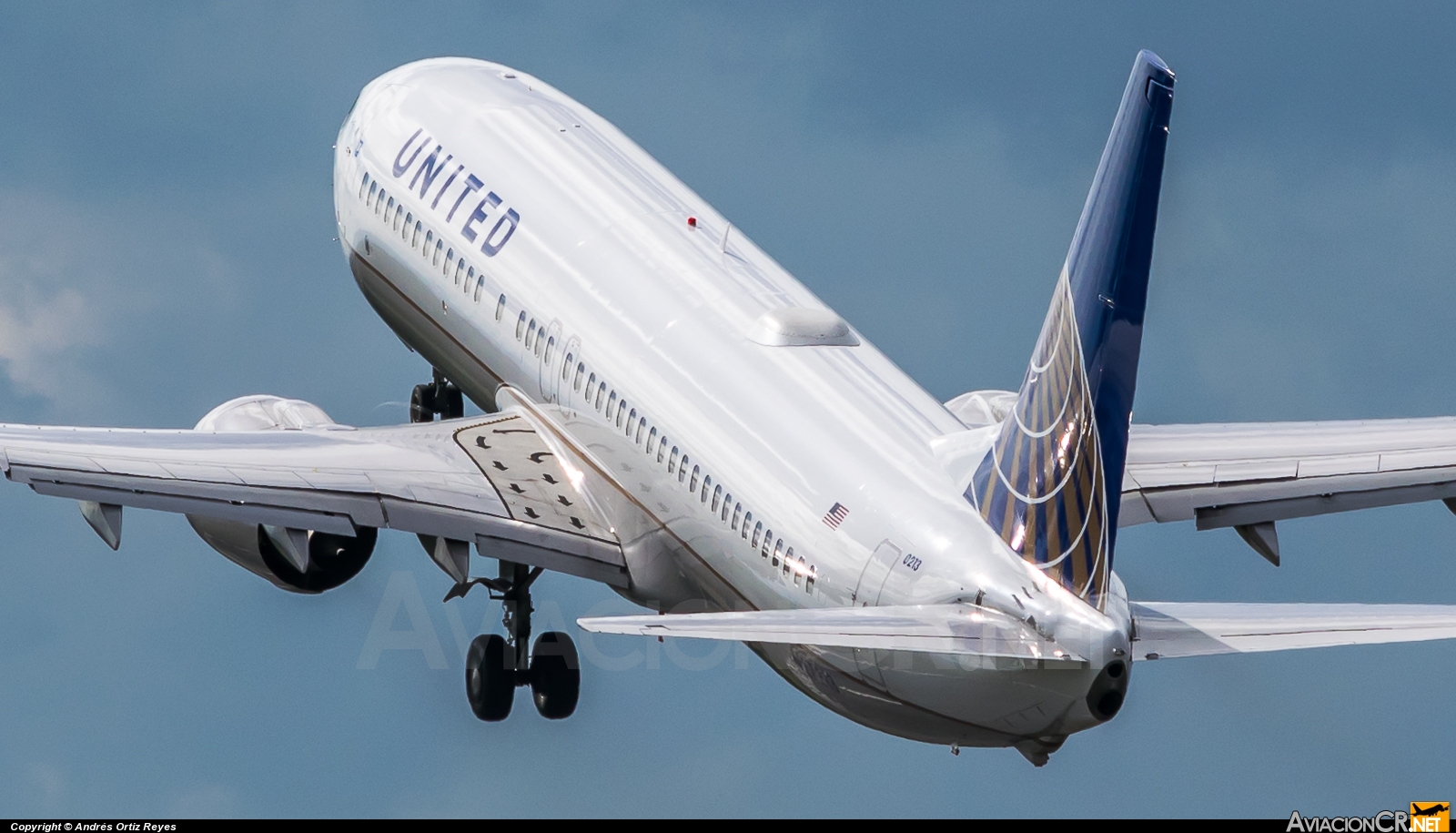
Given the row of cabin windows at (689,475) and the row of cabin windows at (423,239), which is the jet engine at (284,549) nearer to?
the row of cabin windows at (689,475)

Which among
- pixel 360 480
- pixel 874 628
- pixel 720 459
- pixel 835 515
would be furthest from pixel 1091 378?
pixel 360 480

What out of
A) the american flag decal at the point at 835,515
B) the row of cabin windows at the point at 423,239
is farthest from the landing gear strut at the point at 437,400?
the american flag decal at the point at 835,515

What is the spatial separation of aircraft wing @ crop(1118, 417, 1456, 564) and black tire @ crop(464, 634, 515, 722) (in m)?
8.96

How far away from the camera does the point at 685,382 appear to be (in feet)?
130

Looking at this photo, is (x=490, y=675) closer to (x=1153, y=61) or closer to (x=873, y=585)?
(x=873, y=585)

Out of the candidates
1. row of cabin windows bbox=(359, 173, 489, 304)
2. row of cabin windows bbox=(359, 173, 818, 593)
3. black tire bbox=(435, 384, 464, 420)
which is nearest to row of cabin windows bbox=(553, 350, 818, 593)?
row of cabin windows bbox=(359, 173, 818, 593)

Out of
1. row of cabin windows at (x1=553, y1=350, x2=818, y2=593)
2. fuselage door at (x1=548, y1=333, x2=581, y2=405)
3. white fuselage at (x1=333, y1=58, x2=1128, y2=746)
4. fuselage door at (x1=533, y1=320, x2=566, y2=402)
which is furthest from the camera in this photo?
fuselage door at (x1=533, y1=320, x2=566, y2=402)

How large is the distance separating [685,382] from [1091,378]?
29.3 feet

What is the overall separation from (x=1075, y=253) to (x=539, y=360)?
41.5 feet

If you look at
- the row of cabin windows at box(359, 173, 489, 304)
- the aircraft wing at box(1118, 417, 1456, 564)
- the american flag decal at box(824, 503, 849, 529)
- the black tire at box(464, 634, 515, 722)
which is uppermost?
the aircraft wing at box(1118, 417, 1456, 564)

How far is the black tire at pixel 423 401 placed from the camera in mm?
49750

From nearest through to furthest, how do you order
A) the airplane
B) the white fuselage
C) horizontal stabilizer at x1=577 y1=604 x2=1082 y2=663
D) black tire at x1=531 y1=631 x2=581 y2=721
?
horizontal stabilizer at x1=577 y1=604 x2=1082 y2=663 < the airplane < the white fuselage < black tire at x1=531 y1=631 x2=581 y2=721

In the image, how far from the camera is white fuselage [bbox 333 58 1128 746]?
34375 millimetres

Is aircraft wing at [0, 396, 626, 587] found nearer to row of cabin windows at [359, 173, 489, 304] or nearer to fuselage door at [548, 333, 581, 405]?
fuselage door at [548, 333, 581, 405]
